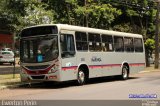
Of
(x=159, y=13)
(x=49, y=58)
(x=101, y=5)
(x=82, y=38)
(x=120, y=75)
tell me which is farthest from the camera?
(x=159, y=13)

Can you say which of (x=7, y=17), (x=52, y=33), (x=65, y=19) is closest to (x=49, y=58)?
(x=52, y=33)

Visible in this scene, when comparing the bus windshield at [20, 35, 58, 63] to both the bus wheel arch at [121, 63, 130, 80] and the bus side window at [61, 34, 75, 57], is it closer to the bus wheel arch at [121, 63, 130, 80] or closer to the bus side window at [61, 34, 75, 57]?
the bus side window at [61, 34, 75, 57]

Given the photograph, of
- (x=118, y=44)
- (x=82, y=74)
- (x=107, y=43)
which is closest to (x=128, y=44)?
(x=118, y=44)

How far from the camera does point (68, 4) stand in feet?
112

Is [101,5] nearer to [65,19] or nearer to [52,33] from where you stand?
[65,19]

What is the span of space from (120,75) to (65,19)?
8.45 meters

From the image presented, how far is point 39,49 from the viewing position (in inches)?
832

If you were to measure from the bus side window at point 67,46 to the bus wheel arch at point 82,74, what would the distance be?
47.6 inches

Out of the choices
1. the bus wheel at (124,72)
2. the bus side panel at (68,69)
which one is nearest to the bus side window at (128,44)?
the bus wheel at (124,72)

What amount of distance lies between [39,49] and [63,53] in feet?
3.82

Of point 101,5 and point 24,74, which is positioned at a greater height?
point 101,5

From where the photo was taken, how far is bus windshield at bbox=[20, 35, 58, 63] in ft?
68.5

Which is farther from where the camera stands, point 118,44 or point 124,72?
point 124,72

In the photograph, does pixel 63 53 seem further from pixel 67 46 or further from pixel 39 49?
pixel 39 49
